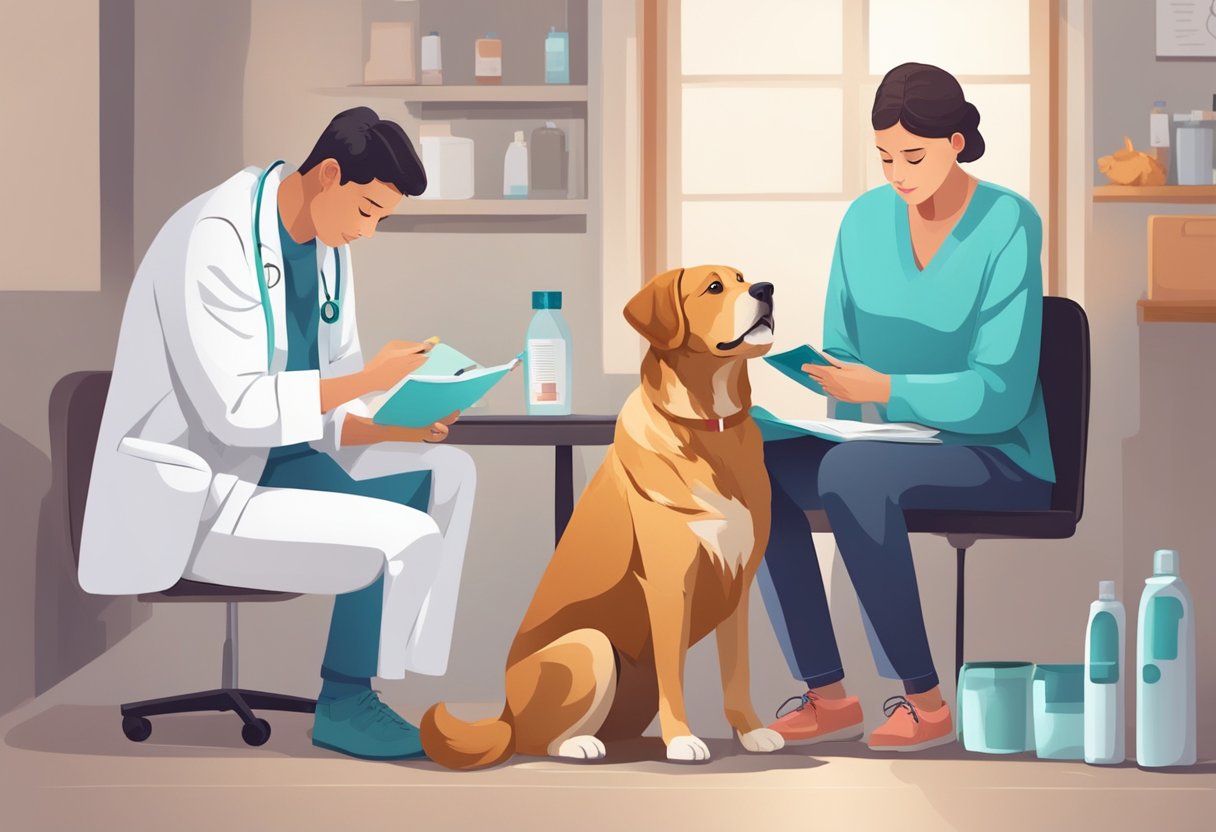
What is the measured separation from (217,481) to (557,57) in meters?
1.73

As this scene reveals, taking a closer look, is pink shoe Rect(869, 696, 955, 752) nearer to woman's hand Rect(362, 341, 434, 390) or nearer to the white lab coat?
the white lab coat

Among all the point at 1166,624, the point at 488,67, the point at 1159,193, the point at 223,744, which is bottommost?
the point at 223,744

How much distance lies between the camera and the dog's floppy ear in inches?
95.4

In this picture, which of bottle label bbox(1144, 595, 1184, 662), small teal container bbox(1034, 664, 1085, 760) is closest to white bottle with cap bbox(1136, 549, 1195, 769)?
bottle label bbox(1144, 595, 1184, 662)

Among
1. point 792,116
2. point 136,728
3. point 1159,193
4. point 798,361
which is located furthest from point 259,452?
point 1159,193

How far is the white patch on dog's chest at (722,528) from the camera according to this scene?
7.80 feet

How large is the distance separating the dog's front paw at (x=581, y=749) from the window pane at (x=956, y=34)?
6.81ft

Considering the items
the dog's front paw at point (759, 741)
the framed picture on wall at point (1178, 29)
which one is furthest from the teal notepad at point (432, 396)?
the framed picture on wall at point (1178, 29)

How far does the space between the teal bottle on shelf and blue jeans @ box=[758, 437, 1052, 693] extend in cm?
69

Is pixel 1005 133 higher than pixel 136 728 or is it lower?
higher

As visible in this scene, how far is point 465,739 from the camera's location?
245cm

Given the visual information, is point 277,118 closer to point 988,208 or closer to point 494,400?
point 494,400

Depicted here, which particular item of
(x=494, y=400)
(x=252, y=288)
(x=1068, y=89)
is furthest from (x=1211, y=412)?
(x=252, y=288)

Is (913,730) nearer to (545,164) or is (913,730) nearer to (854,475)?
(854,475)
